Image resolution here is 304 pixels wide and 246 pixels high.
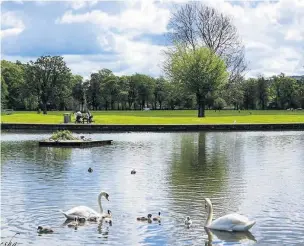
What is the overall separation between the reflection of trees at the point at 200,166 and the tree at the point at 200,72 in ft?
115

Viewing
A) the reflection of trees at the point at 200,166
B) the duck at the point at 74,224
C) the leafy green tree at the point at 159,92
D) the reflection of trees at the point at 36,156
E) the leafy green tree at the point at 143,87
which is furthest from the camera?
the leafy green tree at the point at 159,92

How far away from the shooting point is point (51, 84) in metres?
118

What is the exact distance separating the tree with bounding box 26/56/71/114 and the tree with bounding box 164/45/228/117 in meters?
39.1

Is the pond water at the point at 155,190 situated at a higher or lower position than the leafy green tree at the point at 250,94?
lower

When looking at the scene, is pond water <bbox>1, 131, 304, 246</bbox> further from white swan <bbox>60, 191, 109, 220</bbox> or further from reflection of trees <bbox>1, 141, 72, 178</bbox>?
white swan <bbox>60, 191, 109, 220</bbox>

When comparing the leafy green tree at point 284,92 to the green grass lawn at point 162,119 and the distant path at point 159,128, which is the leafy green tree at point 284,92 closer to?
the green grass lawn at point 162,119

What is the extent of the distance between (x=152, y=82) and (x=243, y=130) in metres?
100

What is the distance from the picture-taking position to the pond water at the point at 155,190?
57.0 feet

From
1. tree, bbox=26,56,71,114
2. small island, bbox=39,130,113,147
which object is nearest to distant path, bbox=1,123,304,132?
small island, bbox=39,130,113,147

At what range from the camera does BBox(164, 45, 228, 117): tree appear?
3228 inches

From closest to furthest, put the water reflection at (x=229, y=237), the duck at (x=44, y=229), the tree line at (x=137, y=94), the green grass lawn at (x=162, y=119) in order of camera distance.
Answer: the water reflection at (x=229, y=237)
the duck at (x=44, y=229)
the green grass lawn at (x=162, y=119)
the tree line at (x=137, y=94)

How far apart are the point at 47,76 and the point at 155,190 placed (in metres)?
95.6

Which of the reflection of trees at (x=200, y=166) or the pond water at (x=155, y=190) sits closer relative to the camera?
the pond water at (x=155, y=190)

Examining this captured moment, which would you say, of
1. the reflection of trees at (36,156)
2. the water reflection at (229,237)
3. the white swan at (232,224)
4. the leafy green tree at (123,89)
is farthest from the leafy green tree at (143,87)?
the water reflection at (229,237)
